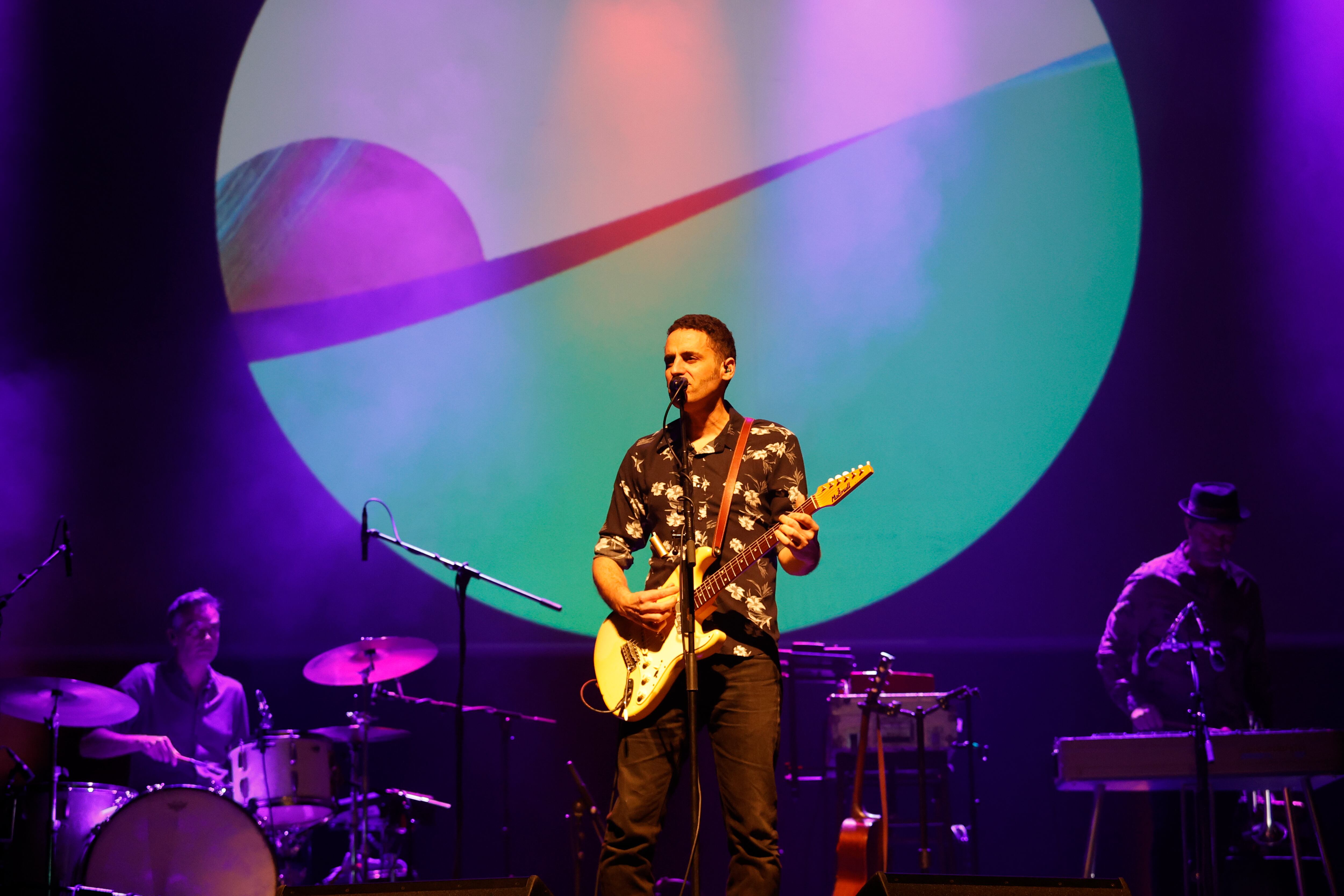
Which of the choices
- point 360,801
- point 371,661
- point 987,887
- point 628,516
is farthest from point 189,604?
point 987,887

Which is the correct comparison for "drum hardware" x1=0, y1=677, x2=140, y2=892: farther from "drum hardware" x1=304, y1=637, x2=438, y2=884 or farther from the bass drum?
"drum hardware" x1=304, y1=637, x2=438, y2=884

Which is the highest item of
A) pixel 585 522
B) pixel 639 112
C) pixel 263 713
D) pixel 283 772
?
pixel 639 112

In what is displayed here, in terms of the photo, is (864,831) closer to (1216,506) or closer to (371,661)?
(1216,506)

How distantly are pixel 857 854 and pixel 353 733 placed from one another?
2.54 meters

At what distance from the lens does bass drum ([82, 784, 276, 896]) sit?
4926mm

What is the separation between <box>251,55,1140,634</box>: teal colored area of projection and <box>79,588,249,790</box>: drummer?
99 centimetres

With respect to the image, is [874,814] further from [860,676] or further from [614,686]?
[614,686]

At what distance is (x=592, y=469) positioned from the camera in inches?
237

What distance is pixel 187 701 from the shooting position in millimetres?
5918

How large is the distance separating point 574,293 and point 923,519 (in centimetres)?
222

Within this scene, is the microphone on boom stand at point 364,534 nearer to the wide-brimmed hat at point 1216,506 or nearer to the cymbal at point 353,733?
the cymbal at point 353,733

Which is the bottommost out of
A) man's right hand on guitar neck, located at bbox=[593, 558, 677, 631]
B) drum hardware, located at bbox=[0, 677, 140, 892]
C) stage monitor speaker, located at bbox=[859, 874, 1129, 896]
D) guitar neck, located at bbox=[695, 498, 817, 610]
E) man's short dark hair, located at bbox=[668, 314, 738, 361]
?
stage monitor speaker, located at bbox=[859, 874, 1129, 896]

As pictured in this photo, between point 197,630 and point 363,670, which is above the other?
point 197,630

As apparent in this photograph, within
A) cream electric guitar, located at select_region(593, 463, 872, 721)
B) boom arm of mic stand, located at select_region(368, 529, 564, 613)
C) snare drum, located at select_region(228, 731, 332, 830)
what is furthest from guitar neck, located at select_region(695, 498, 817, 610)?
snare drum, located at select_region(228, 731, 332, 830)
